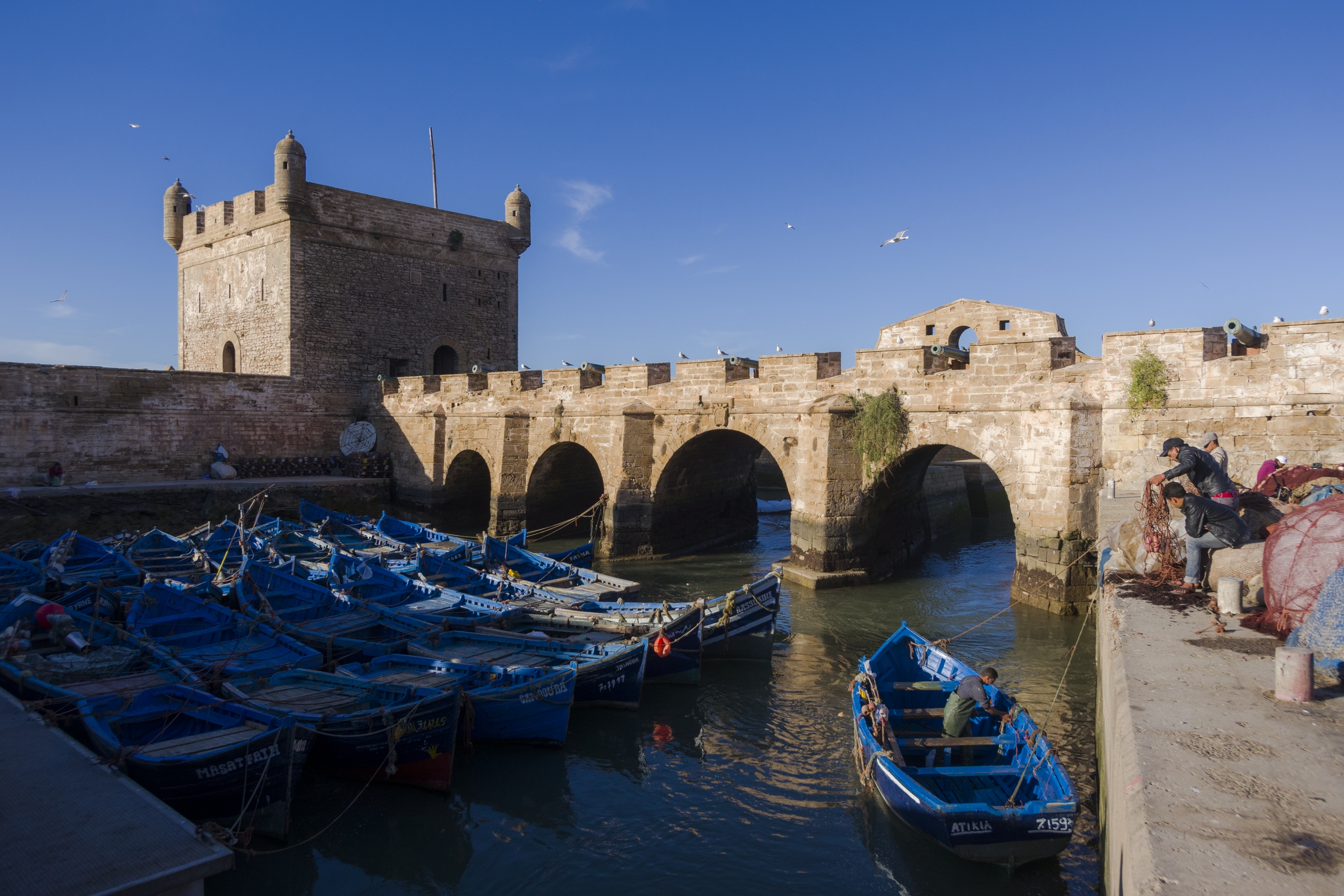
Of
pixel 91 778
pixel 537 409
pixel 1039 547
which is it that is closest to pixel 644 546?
pixel 537 409

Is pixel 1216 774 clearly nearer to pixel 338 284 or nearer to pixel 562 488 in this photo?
pixel 562 488

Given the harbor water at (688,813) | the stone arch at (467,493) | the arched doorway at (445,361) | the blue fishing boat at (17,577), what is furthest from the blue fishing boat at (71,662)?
the arched doorway at (445,361)

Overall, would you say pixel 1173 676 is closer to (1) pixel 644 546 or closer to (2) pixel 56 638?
(2) pixel 56 638

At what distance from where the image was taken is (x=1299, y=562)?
226 inches

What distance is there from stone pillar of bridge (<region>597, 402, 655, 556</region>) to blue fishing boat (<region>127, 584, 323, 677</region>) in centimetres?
917

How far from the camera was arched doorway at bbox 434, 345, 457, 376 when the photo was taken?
28.9 m

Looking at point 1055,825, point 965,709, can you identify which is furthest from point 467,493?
point 1055,825

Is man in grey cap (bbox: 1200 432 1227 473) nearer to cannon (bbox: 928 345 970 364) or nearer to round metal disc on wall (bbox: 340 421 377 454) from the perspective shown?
cannon (bbox: 928 345 970 364)

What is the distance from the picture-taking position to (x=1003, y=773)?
6.51 m

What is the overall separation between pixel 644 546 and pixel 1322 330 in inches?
518

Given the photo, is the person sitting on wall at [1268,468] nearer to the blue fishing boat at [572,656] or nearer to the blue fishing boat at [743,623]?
the blue fishing boat at [743,623]

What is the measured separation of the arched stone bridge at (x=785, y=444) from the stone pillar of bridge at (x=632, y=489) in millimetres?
38

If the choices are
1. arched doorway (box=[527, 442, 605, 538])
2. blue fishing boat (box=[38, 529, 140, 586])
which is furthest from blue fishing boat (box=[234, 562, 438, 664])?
arched doorway (box=[527, 442, 605, 538])

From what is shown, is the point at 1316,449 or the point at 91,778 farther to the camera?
the point at 1316,449
